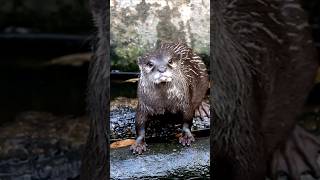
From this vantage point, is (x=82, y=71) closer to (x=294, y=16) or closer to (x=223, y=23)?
(x=223, y=23)

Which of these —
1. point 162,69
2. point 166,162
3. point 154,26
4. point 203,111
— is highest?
point 154,26

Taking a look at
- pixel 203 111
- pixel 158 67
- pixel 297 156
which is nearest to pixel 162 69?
pixel 158 67

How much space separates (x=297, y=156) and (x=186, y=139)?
287 mm

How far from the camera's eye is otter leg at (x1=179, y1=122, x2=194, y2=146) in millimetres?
1353

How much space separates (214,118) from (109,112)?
24 centimetres

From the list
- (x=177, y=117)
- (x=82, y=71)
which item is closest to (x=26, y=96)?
(x=82, y=71)

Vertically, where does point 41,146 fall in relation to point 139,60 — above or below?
below

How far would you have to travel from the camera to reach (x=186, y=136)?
1361mm

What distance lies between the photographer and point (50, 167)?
1.17m

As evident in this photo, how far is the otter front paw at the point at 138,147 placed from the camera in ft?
4.35

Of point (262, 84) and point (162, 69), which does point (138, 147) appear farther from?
point (262, 84)

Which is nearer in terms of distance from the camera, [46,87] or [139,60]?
[46,87]

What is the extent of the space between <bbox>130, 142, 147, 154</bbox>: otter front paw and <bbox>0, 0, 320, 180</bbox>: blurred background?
19 centimetres

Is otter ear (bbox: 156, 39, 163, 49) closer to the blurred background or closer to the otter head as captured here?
the otter head
